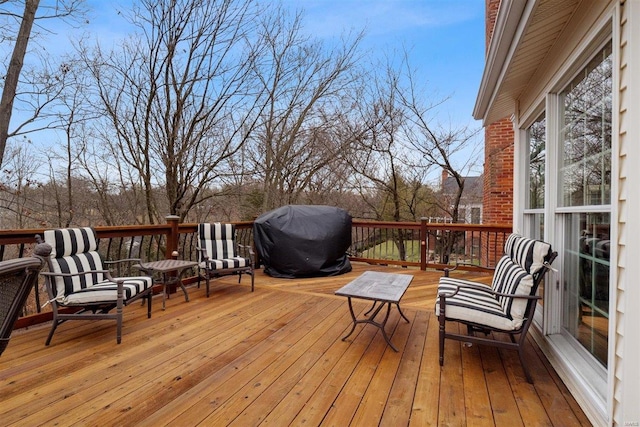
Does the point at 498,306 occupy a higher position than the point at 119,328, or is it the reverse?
the point at 498,306

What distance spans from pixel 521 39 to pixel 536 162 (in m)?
1.58

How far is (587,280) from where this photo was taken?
2.15 metres

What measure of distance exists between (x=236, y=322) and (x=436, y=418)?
213 cm

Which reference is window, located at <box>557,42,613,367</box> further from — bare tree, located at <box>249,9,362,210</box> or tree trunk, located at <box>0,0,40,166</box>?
tree trunk, located at <box>0,0,40,166</box>

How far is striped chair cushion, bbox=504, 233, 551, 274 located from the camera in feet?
7.51

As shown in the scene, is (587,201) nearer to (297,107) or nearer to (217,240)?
(217,240)

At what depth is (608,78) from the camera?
1828 millimetres

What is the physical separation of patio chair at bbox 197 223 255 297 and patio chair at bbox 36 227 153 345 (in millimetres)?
1089

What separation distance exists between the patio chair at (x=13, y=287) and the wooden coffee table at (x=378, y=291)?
2.04 meters

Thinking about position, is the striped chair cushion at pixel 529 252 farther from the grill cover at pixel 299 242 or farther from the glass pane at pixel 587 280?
the grill cover at pixel 299 242

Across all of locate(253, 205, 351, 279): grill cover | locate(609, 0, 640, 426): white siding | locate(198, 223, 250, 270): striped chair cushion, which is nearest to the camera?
locate(609, 0, 640, 426): white siding

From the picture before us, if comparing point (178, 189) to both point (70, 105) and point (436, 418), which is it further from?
point (436, 418)

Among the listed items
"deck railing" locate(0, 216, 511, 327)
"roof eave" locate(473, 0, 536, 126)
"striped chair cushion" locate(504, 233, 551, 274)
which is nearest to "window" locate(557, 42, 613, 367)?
"striped chair cushion" locate(504, 233, 551, 274)

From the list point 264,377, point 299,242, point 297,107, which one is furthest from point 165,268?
point 297,107
